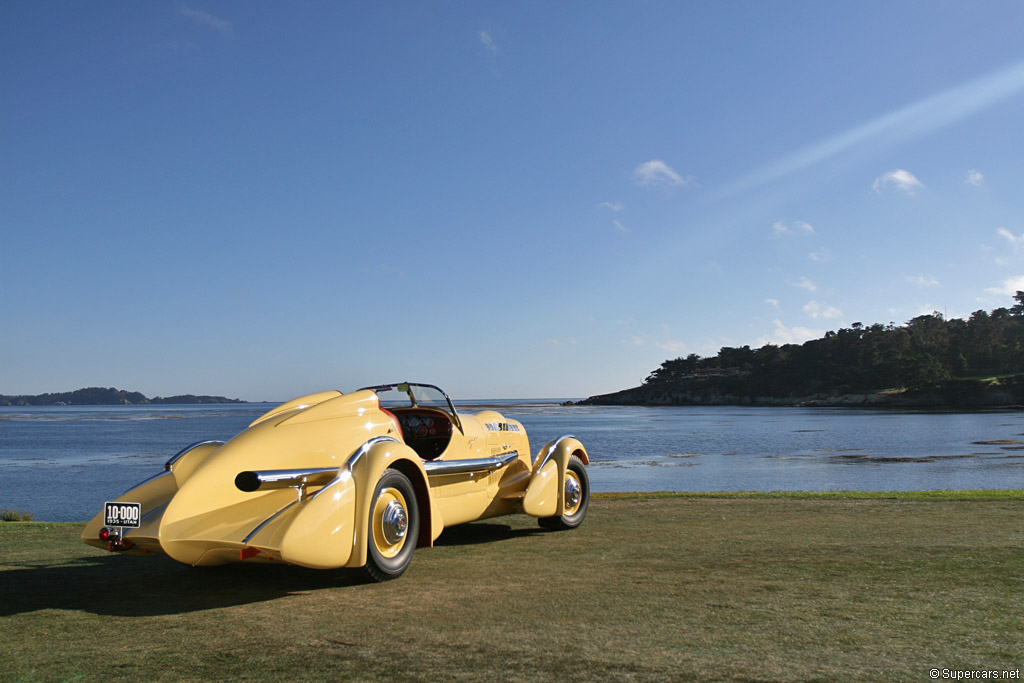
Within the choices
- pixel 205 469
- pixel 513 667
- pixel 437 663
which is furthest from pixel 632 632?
pixel 205 469

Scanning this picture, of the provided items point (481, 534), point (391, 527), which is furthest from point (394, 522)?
point (481, 534)

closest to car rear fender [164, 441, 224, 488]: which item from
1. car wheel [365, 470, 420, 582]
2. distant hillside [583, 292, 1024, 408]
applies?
car wheel [365, 470, 420, 582]

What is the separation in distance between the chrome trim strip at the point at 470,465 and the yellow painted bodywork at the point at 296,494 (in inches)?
1.1

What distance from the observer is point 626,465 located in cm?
3152

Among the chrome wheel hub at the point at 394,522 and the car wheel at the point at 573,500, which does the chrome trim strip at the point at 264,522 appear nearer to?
the chrome wheel hub at the point at 394,522

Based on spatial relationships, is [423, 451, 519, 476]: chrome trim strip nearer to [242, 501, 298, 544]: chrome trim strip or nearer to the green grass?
the green grass

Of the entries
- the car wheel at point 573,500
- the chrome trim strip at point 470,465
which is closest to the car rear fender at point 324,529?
the chrome trim strip at point 470,465

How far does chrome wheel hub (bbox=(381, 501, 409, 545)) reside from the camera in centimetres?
575

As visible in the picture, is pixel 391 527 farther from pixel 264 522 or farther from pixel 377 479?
pixel 264 522

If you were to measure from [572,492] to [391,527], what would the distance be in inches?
135

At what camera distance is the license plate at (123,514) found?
5258 millimetres

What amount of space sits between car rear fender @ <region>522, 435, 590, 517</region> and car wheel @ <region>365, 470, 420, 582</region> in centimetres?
210

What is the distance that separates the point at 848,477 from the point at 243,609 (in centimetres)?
2401

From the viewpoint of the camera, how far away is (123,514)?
529 cm
